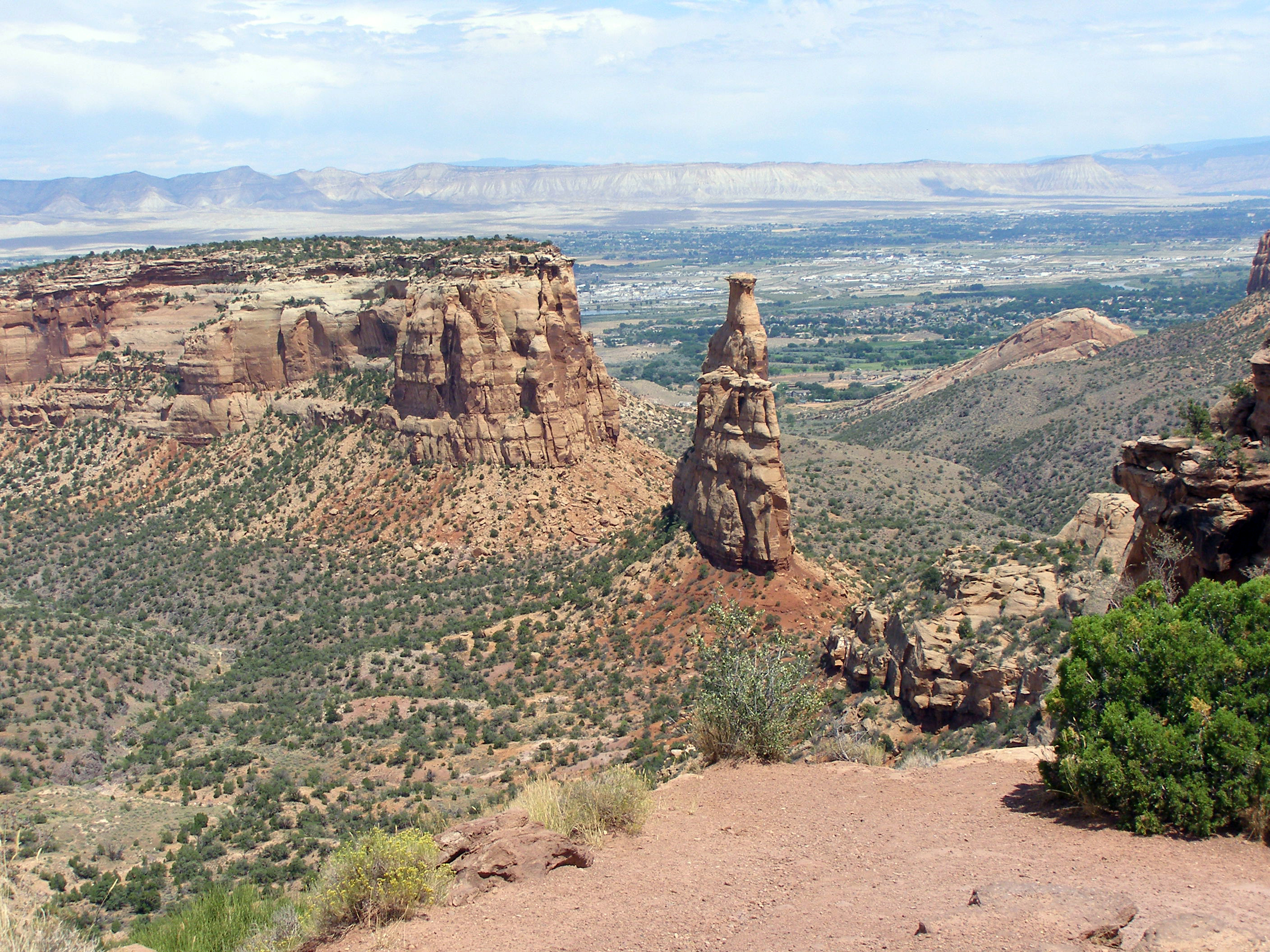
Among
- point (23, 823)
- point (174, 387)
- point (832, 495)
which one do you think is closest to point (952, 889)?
point (23, 823)

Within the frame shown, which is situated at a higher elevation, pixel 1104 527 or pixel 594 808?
pixel 1104 527

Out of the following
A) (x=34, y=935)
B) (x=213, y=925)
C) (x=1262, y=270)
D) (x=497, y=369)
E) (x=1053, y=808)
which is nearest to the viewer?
(x=34, y=935)

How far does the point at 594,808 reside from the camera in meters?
14.0

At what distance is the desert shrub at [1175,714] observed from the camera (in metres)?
11.5

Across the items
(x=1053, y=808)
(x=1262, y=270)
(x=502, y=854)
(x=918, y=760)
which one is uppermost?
(x=1262, y=270)

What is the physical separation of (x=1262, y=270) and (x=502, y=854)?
9236 centimetres

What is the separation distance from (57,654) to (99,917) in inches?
693

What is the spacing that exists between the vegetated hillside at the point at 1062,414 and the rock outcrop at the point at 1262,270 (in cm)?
653

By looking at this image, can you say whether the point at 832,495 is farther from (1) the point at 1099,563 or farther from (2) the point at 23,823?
(2) the point at 23,823

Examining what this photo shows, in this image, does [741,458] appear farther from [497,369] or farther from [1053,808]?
[1053,808]

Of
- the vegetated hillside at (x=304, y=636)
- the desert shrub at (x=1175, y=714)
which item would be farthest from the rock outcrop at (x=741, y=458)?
the desert shrub at (x=1175, y=714)

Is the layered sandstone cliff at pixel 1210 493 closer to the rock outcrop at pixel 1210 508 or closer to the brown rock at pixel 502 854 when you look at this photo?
the rock outcrop at pixel 1210 508

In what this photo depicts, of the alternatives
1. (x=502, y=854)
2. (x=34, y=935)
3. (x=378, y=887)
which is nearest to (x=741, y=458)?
(x=502, y=854)

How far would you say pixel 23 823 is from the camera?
22109mm
